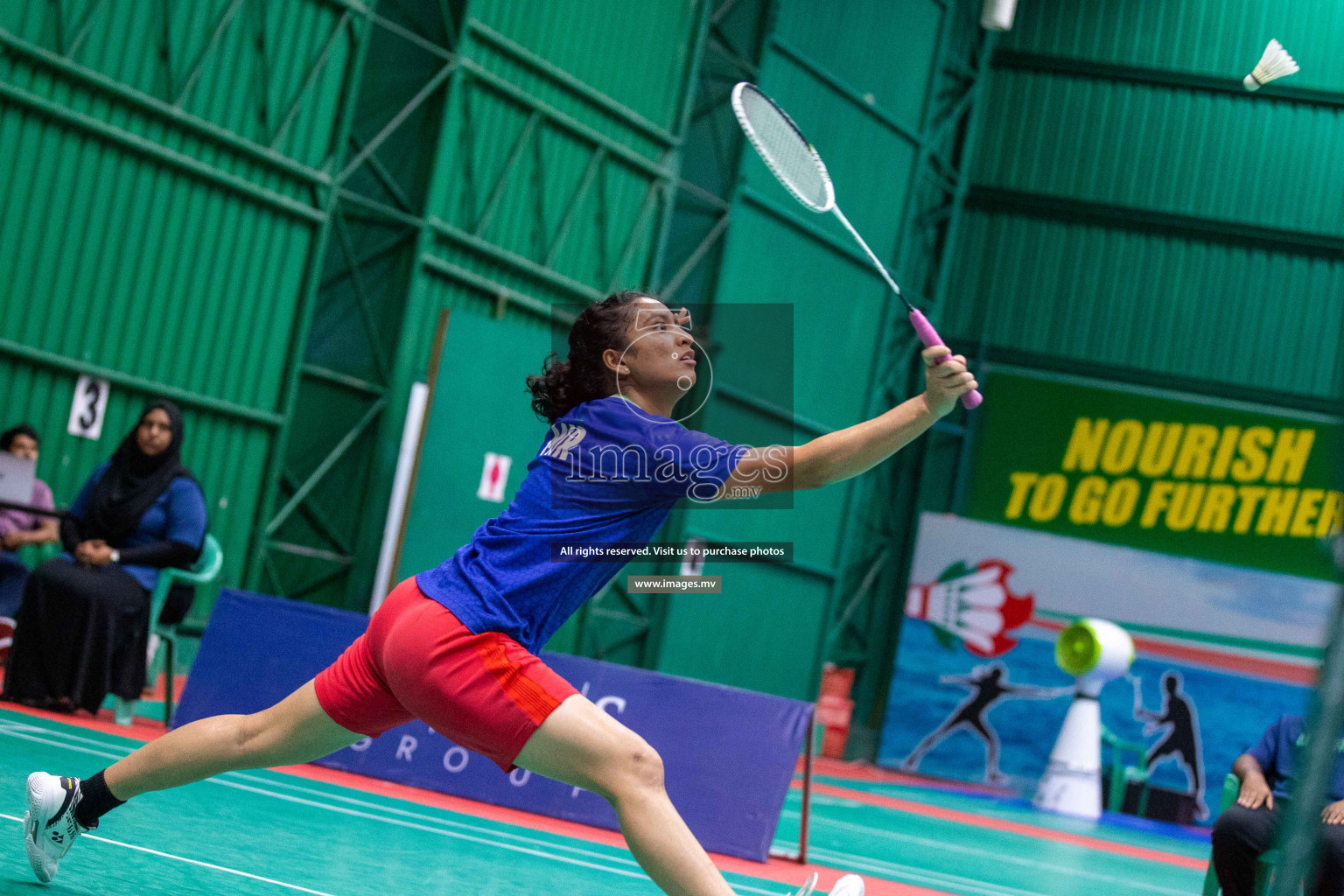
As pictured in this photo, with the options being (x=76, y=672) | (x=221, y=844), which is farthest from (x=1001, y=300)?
(x=221, y=844)

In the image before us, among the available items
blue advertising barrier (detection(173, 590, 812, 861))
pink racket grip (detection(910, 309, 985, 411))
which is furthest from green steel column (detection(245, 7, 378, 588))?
pink racket grip (detection(910, 309, 985, 411))

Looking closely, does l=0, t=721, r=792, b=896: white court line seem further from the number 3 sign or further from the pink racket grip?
the number 3 sign

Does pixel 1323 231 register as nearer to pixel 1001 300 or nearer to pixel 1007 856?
pixel 1001 300

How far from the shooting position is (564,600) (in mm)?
2801

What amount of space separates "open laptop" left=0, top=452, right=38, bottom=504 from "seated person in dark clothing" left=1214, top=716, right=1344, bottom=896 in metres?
6.03

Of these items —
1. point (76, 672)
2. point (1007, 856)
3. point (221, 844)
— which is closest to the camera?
point (221, 844)

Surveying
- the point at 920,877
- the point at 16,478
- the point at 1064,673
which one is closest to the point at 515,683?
the point at 920,877

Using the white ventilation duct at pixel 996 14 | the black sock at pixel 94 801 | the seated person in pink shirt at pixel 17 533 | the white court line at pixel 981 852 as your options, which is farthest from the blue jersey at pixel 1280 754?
the white ventilation duct at pixel 996 14

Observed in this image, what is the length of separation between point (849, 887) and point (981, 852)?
5549mm

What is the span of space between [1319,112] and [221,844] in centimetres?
1576

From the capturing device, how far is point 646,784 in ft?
8.48

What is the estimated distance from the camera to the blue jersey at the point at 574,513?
268 centimetres

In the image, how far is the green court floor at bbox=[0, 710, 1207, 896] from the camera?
359cm

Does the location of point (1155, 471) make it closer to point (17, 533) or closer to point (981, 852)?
point (981, 852)
